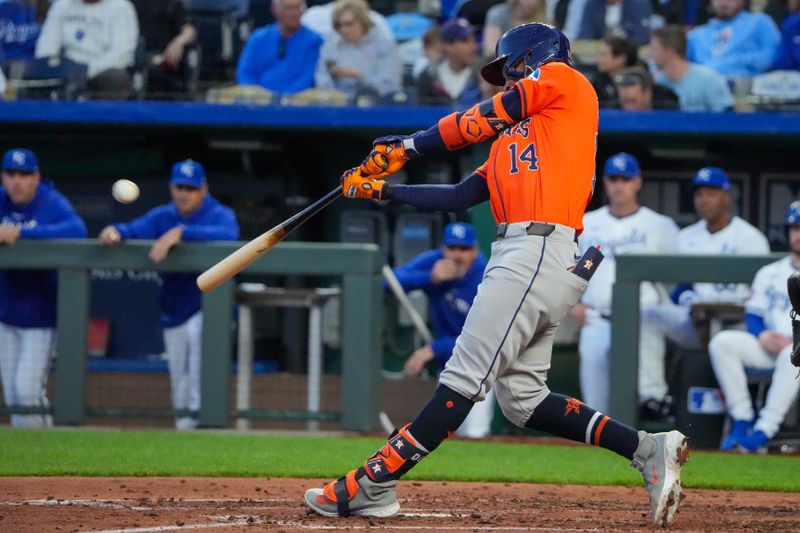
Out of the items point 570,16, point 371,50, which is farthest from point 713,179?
point 371,50

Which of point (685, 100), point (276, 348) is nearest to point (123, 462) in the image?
point (276, 348)

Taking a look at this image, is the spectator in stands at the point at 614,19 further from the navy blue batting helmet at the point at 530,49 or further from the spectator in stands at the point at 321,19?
the navy blue batting helmet at the point at 530,49

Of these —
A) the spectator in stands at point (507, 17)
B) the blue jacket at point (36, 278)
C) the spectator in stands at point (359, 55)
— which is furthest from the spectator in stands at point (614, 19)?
the blue jacket at point (36, 278)

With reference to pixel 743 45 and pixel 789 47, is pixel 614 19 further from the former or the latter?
pixel 789 47

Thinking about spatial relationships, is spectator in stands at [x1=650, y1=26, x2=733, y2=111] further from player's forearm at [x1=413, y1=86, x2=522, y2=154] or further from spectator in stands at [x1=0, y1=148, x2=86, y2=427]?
player's forearm at [x1=413, y1=86, x2=522, y2=154]

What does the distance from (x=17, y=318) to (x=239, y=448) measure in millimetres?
1810

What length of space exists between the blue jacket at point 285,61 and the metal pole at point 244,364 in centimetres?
203

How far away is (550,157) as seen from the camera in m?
4.26

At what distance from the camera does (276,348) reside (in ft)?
25.2

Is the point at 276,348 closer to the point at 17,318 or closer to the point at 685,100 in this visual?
the point at 17,318

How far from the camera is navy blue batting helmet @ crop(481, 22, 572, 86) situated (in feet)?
14.4

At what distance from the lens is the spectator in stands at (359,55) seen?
895cm

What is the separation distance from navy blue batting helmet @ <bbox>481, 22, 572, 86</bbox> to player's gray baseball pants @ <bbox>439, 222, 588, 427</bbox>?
1.78ft

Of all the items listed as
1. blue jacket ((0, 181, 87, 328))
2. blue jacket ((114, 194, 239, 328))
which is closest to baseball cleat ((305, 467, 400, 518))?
blue jacket ((114, 194, 239, 328))
